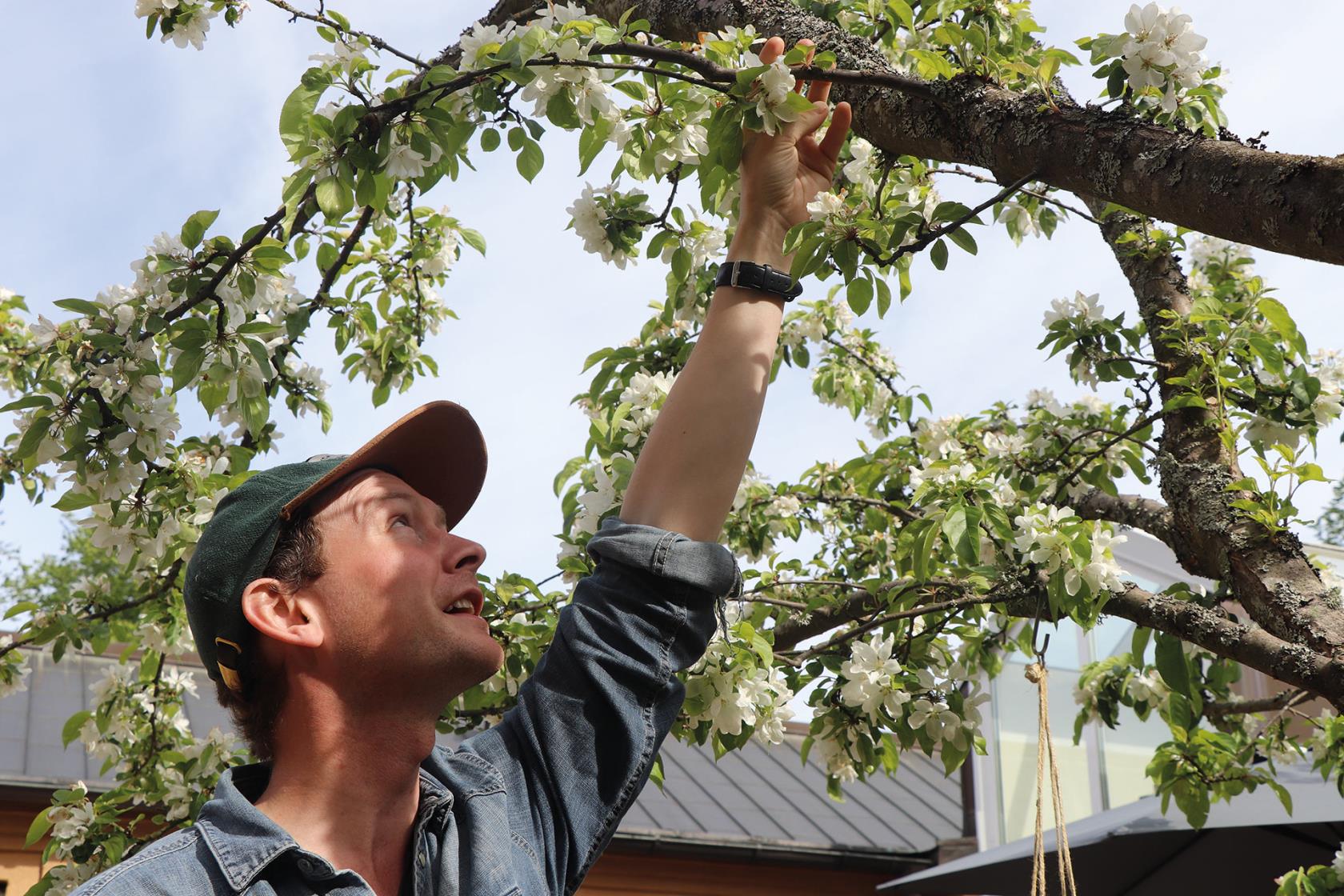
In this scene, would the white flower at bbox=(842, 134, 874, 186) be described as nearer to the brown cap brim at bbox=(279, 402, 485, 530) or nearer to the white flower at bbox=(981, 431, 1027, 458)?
the brown cap brim at bbox=(279, 402, 485, 530)

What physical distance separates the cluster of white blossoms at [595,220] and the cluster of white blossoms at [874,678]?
1039 millimetres

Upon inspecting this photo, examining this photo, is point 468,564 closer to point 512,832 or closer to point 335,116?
point 512,832

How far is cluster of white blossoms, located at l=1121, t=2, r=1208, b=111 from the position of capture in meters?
2.15

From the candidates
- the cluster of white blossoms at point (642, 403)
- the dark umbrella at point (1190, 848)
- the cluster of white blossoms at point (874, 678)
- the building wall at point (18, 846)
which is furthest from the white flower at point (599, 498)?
the building wall at point (18, 846)

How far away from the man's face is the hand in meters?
0.64

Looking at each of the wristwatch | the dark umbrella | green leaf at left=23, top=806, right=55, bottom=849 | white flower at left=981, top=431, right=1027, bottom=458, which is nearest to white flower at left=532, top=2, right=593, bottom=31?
the wristwatch

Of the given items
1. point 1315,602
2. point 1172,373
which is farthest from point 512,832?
point 1172,373

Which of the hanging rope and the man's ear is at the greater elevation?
the man's ear

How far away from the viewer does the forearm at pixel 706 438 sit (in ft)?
5.35

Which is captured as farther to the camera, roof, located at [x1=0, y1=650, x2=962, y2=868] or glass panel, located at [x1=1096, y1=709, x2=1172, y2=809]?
glass panel, located at [x1=1096, y1=709, x2=1172, y2=809]

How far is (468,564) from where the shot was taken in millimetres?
1539

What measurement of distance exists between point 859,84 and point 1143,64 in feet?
2.11

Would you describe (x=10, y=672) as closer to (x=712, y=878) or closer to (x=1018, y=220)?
(x=1018, y=220)

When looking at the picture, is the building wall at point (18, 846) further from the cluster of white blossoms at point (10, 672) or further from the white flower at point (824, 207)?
the white flower at point (824, 207)
